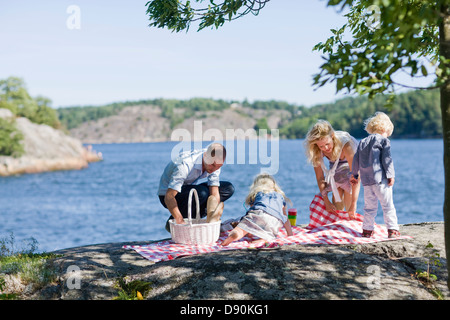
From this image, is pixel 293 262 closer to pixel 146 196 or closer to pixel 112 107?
pixel 146 196

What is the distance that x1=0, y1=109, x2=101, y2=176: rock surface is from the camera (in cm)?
6009

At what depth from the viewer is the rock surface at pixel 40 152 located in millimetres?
60094

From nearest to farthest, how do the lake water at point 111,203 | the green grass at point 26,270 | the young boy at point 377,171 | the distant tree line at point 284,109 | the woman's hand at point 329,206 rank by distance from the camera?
the green grass at point 26,270 < the young boy at point 377,171 < the woman's hand at point 329,206 < the lake water at point 111,203 < the distant tree line at point 284,109

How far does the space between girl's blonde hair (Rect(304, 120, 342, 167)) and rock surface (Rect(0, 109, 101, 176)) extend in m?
56.8

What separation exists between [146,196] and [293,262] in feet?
132

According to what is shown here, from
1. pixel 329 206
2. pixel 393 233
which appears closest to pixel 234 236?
pixel 329 206

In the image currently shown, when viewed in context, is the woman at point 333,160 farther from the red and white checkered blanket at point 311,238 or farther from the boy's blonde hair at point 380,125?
the boy's blonde hair at point 380,125

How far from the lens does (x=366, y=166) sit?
243 inches

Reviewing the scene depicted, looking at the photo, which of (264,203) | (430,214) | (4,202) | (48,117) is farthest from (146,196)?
(264,203)

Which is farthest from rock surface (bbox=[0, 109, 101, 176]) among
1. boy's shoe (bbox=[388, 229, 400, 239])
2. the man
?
boy's shoe (bbox=[388, 229, 400, 239])

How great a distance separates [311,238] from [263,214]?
2.36 ft

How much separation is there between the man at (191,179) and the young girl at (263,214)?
501 millimetres

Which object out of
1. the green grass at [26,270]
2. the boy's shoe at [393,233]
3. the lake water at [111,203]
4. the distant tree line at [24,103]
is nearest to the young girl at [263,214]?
the boy's shoe at [393,233]

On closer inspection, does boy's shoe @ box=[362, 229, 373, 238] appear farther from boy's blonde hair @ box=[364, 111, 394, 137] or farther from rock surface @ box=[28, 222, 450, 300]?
boy's blonde hair @ box=[364, 111, 394, 137]
